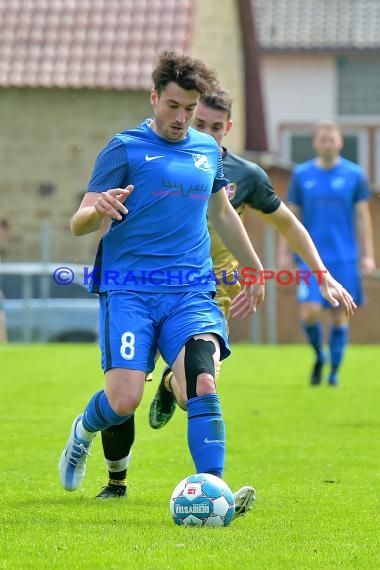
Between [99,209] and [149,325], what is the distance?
625 millimetres

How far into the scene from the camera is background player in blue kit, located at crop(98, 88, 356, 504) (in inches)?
290

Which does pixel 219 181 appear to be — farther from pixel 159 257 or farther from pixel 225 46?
pixel 225 46

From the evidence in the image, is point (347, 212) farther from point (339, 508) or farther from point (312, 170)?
point (339, 508)

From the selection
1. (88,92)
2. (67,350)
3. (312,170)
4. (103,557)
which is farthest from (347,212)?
(88,92)

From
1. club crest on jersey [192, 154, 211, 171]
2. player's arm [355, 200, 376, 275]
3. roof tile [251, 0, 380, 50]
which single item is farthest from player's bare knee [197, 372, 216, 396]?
roof tile [251, 0, 380, 50]

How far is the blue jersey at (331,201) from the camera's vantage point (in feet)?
49.3

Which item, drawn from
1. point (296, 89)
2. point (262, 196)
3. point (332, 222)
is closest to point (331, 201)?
point (332, 222)

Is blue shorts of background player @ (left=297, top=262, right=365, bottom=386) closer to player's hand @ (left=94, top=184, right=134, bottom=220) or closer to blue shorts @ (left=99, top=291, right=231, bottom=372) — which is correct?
blue shorts @ (left=99, top=291, right=231, bottom=372)

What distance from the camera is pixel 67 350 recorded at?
2042cm

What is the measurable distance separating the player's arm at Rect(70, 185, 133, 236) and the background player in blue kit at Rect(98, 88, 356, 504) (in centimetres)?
99

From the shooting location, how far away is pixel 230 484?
7.91 metres

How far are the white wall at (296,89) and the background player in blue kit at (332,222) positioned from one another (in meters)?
26.4

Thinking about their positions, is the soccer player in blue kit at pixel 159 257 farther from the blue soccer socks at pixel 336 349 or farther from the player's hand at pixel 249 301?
the blue soccer socks at pixel 336 349

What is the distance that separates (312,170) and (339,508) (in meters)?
8.29
